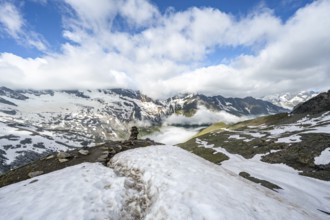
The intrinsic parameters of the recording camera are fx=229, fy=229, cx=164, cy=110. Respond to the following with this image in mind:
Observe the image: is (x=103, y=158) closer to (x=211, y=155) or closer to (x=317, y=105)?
(x=211, y=155)

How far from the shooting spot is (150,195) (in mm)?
12961

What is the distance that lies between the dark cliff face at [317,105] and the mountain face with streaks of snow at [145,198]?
169602 mm

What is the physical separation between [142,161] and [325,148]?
2022 inches

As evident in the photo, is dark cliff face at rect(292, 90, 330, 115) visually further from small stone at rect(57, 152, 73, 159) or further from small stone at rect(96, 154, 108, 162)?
small stone at rect(57, 152, 73, 159)

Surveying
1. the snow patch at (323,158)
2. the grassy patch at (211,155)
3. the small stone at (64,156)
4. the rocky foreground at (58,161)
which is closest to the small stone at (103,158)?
the rocky foreground at (58,161)

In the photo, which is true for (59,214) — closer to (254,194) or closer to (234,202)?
(234,202)

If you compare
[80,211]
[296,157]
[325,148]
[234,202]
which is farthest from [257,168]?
[80,211]

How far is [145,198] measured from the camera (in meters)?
12.9

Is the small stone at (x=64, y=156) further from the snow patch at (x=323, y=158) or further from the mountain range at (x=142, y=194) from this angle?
the snow patch at (x=323, y=158)

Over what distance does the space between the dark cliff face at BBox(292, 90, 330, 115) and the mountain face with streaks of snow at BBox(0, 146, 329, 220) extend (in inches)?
6677

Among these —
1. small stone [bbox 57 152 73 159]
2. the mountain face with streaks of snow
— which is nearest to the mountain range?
the mountain face with streaks of snow

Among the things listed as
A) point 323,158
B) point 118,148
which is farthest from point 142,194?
point 323,158

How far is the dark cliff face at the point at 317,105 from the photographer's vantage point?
155000 mm

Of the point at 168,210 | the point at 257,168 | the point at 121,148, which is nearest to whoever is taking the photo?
the point at 168,210
